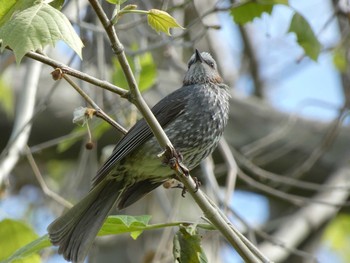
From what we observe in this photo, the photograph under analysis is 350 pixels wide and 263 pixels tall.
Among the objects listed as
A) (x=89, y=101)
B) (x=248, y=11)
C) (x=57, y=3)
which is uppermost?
(x=57, y=3)

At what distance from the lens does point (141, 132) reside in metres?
3.91

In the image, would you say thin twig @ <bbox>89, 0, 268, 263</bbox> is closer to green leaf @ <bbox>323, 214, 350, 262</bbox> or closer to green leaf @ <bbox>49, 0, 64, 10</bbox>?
green leaf @ <bbox>49, 0, 64, 10</bbox>

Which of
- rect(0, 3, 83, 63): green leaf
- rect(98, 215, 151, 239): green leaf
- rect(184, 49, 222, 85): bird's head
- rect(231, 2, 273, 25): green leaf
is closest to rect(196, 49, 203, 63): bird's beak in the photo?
rect(184, 49, 222, 85): bird's head

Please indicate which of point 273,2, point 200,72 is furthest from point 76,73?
point 200,72

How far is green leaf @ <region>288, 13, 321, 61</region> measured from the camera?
12.7ft

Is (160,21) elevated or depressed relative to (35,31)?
depressed

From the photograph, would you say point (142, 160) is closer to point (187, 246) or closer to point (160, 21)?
point (187, 246)

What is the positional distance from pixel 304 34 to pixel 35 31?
6.51 ft

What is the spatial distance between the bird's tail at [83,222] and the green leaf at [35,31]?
1386mm

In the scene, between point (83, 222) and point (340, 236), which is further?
point (340, 236)

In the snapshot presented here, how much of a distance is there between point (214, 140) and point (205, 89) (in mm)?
435

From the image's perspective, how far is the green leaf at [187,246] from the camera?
277cm

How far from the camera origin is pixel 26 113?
464cm

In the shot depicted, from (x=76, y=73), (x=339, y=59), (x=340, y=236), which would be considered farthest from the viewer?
(x=340, y=236)
